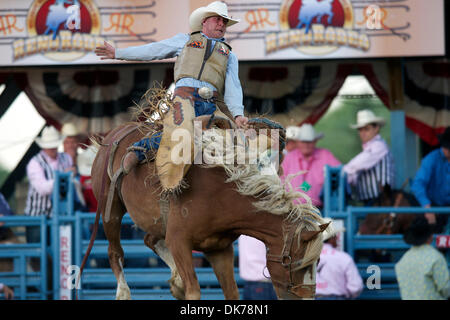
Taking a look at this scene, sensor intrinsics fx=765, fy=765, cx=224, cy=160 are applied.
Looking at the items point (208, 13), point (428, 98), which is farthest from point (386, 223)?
point (208, 13)

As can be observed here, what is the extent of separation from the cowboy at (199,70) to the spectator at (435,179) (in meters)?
4.37

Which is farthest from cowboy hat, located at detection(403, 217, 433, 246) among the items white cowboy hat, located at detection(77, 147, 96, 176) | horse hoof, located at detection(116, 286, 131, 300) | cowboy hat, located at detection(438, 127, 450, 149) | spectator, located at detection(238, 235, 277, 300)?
white cowboy hat, located at detection(77, 147, 96, 176)

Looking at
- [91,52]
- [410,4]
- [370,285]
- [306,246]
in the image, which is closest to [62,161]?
[91,52]

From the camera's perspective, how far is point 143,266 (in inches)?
365

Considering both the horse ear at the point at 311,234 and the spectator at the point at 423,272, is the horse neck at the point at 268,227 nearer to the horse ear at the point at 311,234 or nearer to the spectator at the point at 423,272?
the horse ear at the point at 311,234

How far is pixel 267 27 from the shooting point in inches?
373

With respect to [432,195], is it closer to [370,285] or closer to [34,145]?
[370,285]

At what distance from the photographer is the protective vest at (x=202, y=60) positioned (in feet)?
17.0

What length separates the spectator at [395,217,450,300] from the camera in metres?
7.48

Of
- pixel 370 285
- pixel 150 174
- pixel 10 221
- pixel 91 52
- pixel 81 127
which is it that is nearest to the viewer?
pixel 150 174

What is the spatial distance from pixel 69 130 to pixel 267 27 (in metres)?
2.93

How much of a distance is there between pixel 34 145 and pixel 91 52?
166 cm

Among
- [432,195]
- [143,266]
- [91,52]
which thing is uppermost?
[91,52]
